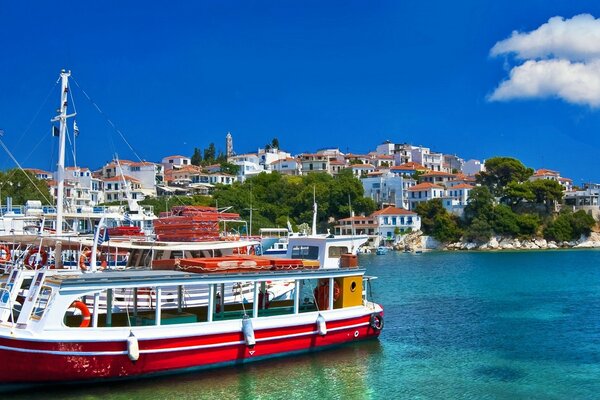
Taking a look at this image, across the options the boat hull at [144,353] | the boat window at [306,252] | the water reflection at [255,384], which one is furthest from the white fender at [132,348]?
the boat window at [306,252]

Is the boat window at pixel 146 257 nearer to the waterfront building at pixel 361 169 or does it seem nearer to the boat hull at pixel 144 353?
the boat hull at pixel 144 353

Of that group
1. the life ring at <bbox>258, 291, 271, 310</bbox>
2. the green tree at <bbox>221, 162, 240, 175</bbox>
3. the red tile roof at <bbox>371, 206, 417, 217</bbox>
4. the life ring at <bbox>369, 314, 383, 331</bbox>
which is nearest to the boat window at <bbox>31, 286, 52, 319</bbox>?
the life ring at <bbox>258, 291, 271, 310</bbox>

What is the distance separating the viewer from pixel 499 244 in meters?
87.7

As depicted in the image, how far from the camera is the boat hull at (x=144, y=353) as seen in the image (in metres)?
14.6

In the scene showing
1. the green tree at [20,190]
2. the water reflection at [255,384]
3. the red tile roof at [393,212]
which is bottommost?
the water reflection at [255,384]

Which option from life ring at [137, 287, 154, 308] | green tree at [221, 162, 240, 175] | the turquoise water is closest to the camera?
the turquoise water

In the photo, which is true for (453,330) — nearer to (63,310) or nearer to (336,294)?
(336,294)

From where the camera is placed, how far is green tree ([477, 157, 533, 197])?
98688mm

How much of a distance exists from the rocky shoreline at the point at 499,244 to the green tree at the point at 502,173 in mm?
11640

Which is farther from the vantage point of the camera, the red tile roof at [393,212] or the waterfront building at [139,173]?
the waterfront building at [139,173]

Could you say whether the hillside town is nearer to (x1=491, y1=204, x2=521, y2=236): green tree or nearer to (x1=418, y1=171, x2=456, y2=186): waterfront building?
(x1=418, y1=171, x2=456, y2=186): waterfront building

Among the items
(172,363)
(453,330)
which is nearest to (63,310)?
(172,363)

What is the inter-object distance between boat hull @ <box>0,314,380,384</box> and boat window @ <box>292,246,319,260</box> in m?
4.84

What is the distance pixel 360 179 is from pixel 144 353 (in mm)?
92206
